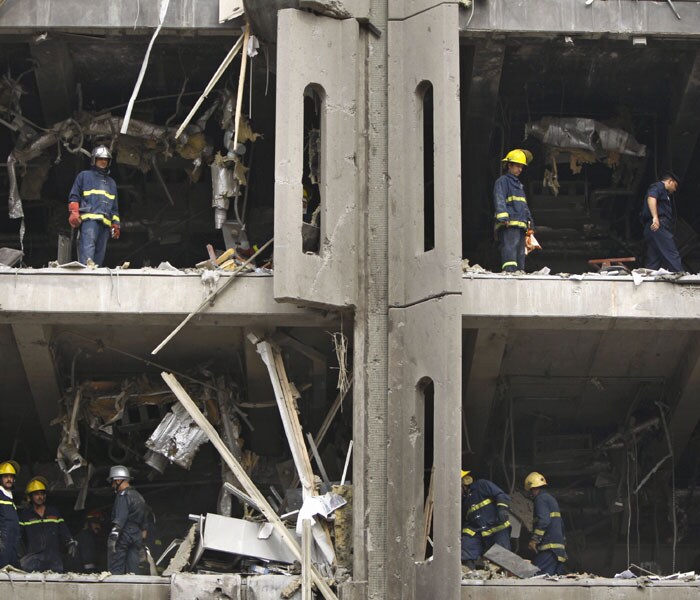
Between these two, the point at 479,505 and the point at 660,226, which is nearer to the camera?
the point at 479,505

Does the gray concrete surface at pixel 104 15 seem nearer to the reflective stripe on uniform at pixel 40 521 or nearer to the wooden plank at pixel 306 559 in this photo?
the reflective stripe on uniform at pixel 40 521

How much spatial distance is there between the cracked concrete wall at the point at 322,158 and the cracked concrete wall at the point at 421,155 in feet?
1.45

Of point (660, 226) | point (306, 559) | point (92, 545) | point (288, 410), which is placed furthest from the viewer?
point (92, 545)

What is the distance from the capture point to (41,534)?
61.6 ft

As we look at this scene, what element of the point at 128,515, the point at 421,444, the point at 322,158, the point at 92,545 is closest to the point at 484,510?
the point at 421,444

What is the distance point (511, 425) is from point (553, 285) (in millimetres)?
3375

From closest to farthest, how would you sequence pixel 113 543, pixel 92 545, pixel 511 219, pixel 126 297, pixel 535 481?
pixel 126 297 < pixel 113 543 < pixel 511 219 < pixel 535 481 < pixel 92 545

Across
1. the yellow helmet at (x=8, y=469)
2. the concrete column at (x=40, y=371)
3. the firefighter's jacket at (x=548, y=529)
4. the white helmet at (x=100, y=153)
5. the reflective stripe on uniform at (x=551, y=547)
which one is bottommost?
the reflective stripe on uniform at (x=551, y=547)

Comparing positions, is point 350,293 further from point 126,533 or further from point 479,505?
point 126,533

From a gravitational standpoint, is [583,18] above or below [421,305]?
above

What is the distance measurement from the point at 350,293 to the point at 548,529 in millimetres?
3460

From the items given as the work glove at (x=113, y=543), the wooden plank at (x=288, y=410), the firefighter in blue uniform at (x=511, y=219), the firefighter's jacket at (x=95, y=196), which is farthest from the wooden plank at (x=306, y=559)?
the firefighter's jacket at (x=95, y=196)

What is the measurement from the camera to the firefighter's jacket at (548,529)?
1841 centimetres

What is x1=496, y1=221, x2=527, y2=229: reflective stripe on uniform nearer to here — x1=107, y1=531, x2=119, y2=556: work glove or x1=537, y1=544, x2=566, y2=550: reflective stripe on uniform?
x1=537, y1=544, x2=566, y2=550: reflective stripe on uniform
